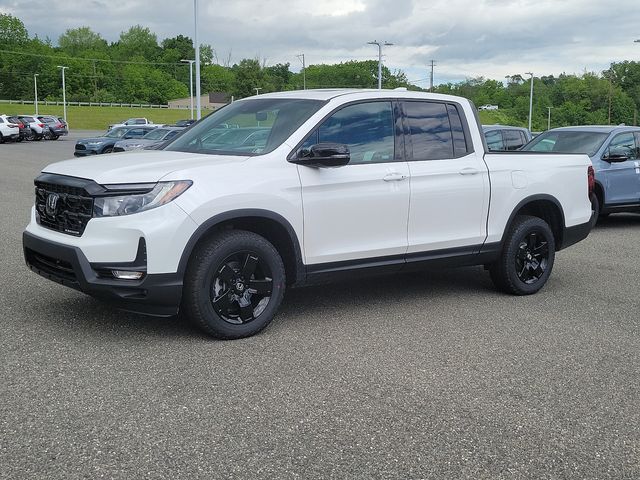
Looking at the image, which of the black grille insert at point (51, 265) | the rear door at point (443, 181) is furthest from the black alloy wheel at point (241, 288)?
the rear door at point (443, 181)

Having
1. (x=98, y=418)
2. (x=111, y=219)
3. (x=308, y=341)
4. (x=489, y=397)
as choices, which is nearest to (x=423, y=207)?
(x=308, y=341)

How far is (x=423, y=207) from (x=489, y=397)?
7.07ft

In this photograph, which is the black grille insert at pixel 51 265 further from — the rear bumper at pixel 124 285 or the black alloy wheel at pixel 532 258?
the black alloy wheel at pixel 532 258

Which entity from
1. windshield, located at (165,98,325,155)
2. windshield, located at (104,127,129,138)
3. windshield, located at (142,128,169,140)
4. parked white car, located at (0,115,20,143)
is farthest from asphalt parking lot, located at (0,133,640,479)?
parked white car, located at (0,115,20,143)

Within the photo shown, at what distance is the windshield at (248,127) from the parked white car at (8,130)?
41629 mm

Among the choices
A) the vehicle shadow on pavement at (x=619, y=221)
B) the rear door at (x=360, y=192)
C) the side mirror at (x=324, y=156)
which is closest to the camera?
the side mirror at (x=324, y=156)

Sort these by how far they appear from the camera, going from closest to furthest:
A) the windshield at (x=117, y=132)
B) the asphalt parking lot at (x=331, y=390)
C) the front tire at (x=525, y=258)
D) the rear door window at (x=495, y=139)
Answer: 1. the asphalt parking lot at (x=331, y=390)
2. the front tire at (x=525, y=258)
3. the rear door window at (x=495, y=139)
4. the windshield at (x=117, y=132)

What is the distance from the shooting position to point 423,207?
5973 mm

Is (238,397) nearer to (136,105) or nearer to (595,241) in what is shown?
(595,241)

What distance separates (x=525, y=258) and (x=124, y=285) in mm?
3903

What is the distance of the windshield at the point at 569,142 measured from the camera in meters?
11.5

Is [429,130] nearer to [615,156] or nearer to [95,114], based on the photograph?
[615,156]

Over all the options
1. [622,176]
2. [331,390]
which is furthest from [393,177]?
[622,176]

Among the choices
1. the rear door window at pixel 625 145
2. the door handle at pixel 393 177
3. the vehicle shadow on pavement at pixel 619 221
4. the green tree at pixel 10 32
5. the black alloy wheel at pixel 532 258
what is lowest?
the vehicle shadow on pavement at pixel 619 221
